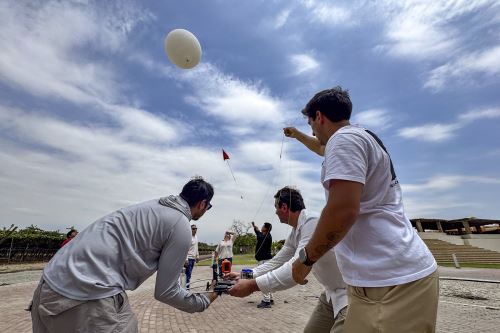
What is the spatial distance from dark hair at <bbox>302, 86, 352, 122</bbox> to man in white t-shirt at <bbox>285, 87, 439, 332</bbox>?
196 millimetres

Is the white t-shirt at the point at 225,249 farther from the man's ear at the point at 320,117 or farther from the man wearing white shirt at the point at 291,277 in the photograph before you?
the man's ear at the point at 320,117

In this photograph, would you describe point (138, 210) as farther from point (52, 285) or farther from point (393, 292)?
point (393, 292)

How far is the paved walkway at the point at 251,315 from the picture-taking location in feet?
21.3

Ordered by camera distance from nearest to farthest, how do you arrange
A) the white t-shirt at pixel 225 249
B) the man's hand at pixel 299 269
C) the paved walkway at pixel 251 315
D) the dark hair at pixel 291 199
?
the man's hand at pixel 299 269 < the dark hair at pixel 291 199 < the paved walkway at pixel 251 315 < the white t-shirt at pixel 225 249

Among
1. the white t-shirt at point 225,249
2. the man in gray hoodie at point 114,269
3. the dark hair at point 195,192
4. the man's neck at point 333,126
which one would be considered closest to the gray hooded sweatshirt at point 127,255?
the man in gray hoodie at point 114,269

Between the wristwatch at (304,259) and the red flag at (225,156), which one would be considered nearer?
the wristwatch at (304,259)

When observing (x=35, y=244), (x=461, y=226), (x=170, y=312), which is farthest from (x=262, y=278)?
(x=461, y=226)

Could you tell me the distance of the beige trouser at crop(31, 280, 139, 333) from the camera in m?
1.90

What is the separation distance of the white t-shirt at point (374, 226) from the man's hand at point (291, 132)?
1.53 meters

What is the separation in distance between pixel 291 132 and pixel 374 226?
1.79 metres

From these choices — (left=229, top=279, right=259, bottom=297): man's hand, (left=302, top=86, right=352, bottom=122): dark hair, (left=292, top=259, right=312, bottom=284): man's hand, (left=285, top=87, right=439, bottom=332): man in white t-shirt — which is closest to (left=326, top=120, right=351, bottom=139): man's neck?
(left=302, top=86, right=352, bottom=122): dark hair

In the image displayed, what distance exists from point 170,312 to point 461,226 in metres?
48.1

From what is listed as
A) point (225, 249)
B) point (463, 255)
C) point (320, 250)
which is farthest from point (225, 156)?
point (463, 255)

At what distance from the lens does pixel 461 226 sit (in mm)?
44844
